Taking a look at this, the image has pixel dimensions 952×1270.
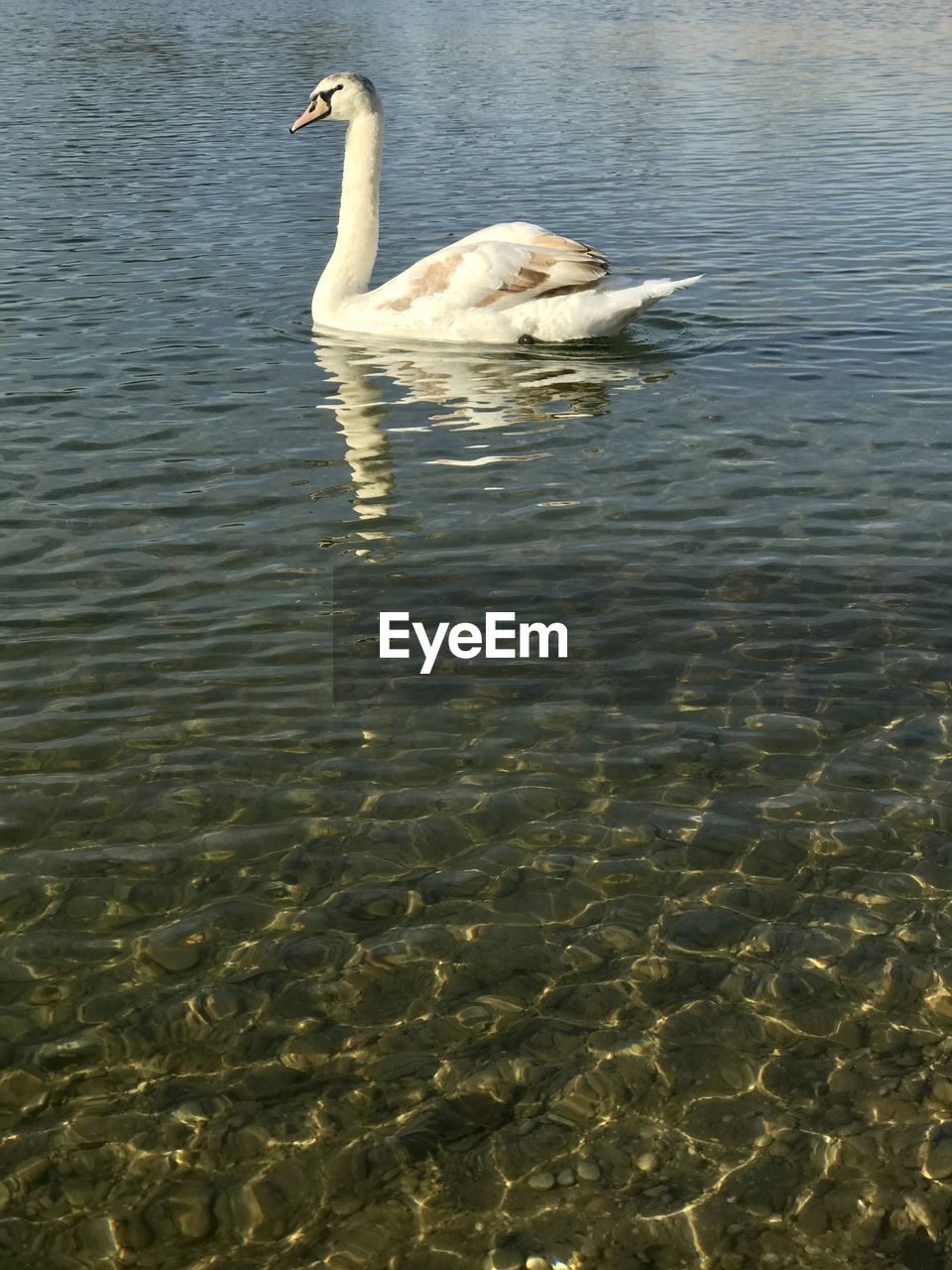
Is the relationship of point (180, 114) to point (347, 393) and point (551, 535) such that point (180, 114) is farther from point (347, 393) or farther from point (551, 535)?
point (551, 535)

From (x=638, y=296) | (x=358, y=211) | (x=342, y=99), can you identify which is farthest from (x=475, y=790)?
(x=342, y=99)

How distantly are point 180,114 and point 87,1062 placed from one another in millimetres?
25552

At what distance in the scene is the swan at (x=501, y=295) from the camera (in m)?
13.1

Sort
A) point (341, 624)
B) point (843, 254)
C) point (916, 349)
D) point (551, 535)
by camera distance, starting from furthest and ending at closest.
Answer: point (843, 254) → point (916, 349) → point (551, 535) → point (341, 624)

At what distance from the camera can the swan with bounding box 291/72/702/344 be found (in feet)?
43.1

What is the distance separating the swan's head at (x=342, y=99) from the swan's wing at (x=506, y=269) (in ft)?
7.63

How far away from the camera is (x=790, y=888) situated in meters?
6.07

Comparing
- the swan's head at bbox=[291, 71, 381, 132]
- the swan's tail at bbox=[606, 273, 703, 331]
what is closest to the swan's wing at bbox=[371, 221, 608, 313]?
the swan's tail at bbox=[606, 273, 703, 331]

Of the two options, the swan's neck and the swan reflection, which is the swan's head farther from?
the swan reflection

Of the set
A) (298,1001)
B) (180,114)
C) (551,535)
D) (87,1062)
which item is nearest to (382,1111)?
(298,1001)

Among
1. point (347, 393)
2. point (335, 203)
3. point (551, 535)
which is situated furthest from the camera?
point (335, 203)

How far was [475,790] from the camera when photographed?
22.3 ft

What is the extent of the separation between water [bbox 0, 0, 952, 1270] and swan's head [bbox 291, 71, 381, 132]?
1826 mm

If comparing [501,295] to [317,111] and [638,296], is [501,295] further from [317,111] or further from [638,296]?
[317,111]
